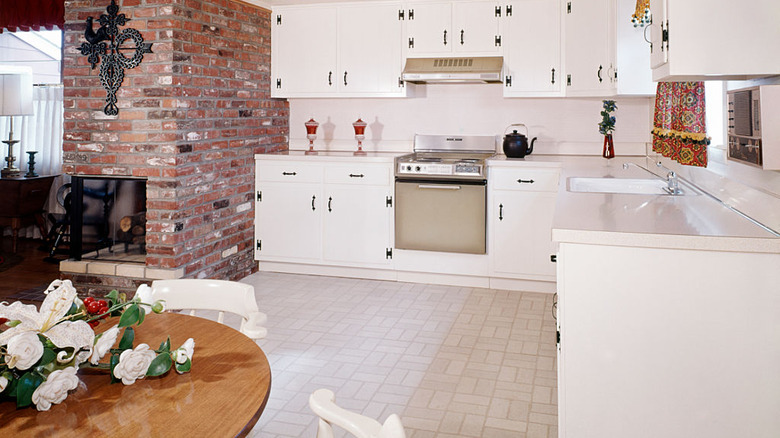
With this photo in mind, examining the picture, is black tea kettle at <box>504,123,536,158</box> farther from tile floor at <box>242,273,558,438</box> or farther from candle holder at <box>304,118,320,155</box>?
candle holder at <box>304,118,320,155</box>

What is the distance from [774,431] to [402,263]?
3.36 meters

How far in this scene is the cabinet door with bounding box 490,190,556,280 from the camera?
481cm

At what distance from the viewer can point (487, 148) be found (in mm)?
5461

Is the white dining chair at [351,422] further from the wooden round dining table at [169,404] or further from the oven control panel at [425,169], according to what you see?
the oven control panel at [425,169]

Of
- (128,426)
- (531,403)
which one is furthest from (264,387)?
(531,403)

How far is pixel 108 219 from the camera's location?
467cm

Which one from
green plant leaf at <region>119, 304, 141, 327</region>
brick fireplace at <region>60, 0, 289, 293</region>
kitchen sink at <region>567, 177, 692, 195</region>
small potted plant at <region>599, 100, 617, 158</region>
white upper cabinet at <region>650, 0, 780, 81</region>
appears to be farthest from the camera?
small potted plant at <region>599, 100, 617, 158</region>

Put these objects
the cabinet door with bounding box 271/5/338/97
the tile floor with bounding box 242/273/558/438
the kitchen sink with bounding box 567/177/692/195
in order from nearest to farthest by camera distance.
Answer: the tile floor with bounding box 242/273/558/438 < the kitchen sink with bounding box 567/177/692/195 < the cabinet door with bounding box 271/5/338/97

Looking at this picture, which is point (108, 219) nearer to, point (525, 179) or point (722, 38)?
point (525, 179)

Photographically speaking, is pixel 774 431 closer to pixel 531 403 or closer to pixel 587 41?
pixel 531 403

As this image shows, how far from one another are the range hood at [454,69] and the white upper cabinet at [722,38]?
8.75 ft

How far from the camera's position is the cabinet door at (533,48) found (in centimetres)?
495

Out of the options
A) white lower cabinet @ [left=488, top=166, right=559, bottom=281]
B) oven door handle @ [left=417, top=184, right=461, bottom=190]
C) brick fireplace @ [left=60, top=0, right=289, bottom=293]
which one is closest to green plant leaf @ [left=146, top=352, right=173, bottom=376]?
brick fireplace @ [left=60, top=0, right=289, bottom=293]

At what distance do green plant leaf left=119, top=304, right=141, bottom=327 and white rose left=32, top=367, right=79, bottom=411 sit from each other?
0.13 m
